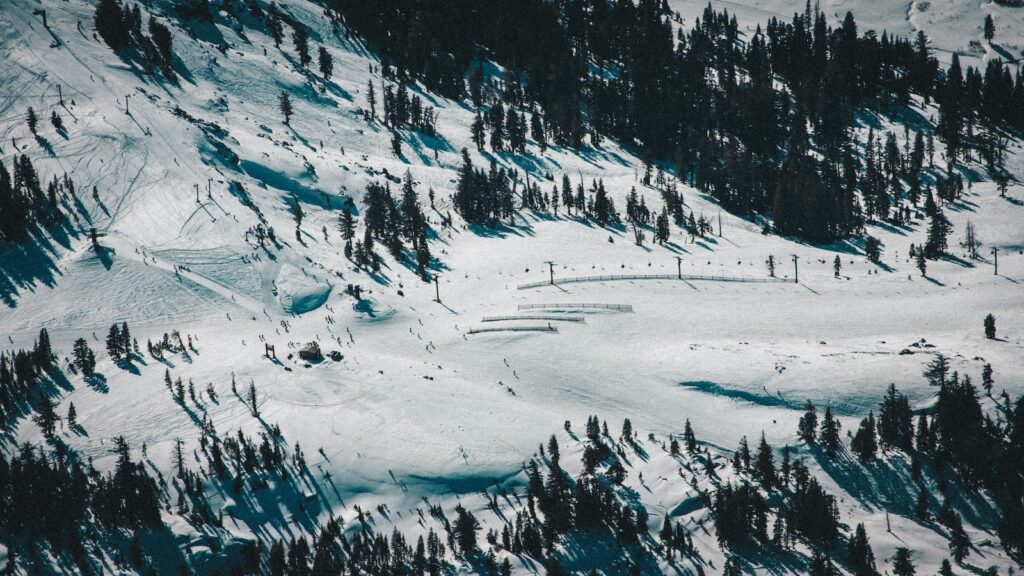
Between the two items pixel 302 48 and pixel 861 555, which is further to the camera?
pixel 302 48

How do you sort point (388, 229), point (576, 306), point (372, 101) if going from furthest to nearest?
point (372, 101), point (388, 229), point (576, 306)

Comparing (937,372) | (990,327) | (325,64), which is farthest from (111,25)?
(990,327)

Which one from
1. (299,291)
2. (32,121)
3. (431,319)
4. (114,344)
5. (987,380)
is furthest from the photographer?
(32,121)

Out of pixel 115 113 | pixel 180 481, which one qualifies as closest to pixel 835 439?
pixel 180 481

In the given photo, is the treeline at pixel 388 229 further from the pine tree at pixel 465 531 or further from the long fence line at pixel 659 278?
the pine tree at pixel 465 531

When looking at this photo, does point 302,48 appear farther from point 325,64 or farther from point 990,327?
point 990,327

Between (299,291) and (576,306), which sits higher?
(299,291)

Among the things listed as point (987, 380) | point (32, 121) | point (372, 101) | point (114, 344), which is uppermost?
point (372, 101)
